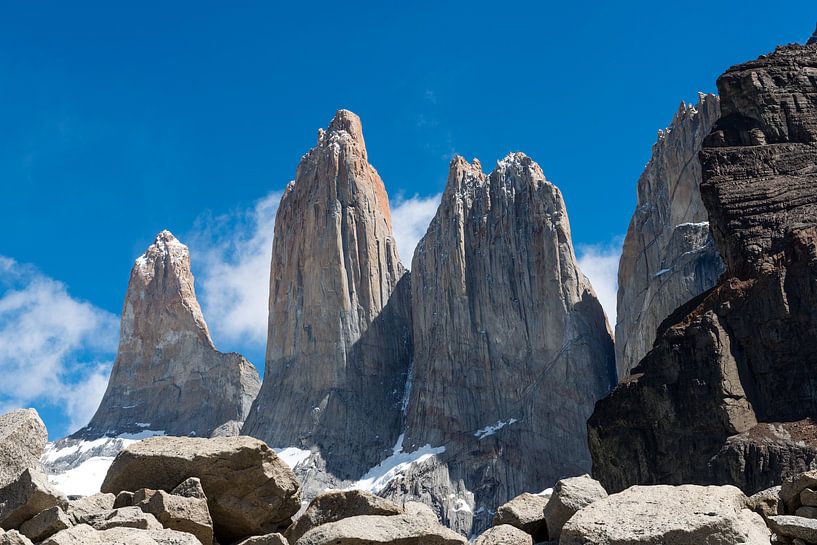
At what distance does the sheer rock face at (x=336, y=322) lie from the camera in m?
141

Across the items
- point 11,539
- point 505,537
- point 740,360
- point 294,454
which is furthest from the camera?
point 294,454

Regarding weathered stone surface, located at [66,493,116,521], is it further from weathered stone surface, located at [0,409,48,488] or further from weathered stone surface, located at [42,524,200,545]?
weathered stone surface, located at [42,524,200,545]

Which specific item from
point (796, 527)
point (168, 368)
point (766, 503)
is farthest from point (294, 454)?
point (796, 527)

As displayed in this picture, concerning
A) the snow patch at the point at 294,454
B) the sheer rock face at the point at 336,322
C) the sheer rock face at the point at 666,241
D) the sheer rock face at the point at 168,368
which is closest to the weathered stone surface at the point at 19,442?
the sheer rock face at the point at 666,241

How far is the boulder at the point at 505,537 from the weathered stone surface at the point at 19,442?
5.01 meters

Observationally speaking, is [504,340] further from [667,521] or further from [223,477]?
[667,521]

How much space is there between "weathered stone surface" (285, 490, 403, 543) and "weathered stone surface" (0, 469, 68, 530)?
2.90m

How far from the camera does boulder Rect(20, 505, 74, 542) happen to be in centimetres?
1348

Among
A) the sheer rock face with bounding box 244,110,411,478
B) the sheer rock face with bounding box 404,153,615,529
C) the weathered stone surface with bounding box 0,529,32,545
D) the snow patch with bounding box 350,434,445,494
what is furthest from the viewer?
the sheer rock face with bounding box 244,110,411,478

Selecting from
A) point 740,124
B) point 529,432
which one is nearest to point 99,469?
point 529,432

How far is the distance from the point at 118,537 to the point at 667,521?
5161 millimetres

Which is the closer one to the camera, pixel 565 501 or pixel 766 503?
pixel 565 501

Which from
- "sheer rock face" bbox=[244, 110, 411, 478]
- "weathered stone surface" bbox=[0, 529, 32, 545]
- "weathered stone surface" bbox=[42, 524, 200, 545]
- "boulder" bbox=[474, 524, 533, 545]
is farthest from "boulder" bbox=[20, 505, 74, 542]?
"sheer rock face" bbox=[244, 110, 411, 478]

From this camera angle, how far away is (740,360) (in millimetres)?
62125
